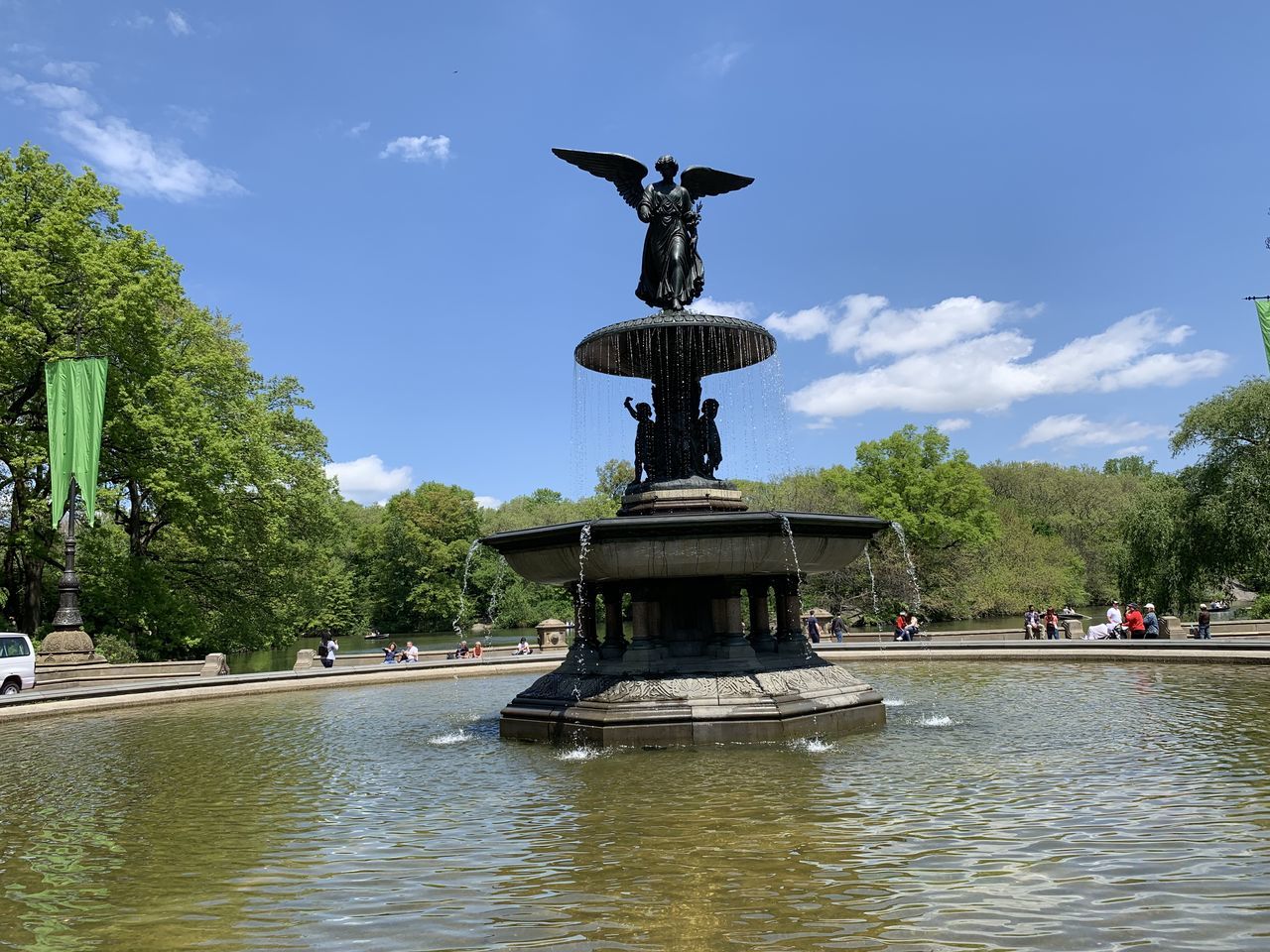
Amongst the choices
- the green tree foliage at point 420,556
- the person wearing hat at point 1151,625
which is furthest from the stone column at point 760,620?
the green tree foliage at point 420,556

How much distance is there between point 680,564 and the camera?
37.8ft

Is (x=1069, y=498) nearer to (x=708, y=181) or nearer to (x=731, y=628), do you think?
(x=708, y=181)

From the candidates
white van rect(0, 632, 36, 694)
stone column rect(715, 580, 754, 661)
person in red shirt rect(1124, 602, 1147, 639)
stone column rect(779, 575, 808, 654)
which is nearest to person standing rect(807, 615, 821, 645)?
person in red shirt rect(1124, 602, 1147, 639)

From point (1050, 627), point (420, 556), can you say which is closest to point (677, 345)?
point (1050, 627)

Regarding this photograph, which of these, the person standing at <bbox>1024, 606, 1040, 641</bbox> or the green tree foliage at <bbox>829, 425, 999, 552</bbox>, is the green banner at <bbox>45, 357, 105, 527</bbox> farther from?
the green tree foliage at <bbox>829, 425, 999, 552</bbox>

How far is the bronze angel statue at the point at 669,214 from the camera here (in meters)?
14.6

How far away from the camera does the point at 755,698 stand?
11.1 meters

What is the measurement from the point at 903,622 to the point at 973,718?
21.9m

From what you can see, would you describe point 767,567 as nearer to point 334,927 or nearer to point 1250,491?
point 334,927

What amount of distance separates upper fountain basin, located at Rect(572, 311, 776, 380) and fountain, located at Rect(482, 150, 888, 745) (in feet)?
0.10

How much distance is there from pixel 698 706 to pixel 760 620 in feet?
7.94

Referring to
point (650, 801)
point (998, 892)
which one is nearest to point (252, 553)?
point (650, 801)

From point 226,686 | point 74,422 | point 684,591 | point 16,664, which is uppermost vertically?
point 74,422

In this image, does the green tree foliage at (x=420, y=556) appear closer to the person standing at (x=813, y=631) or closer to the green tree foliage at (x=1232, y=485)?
the person standing at (x=813, y=631)
